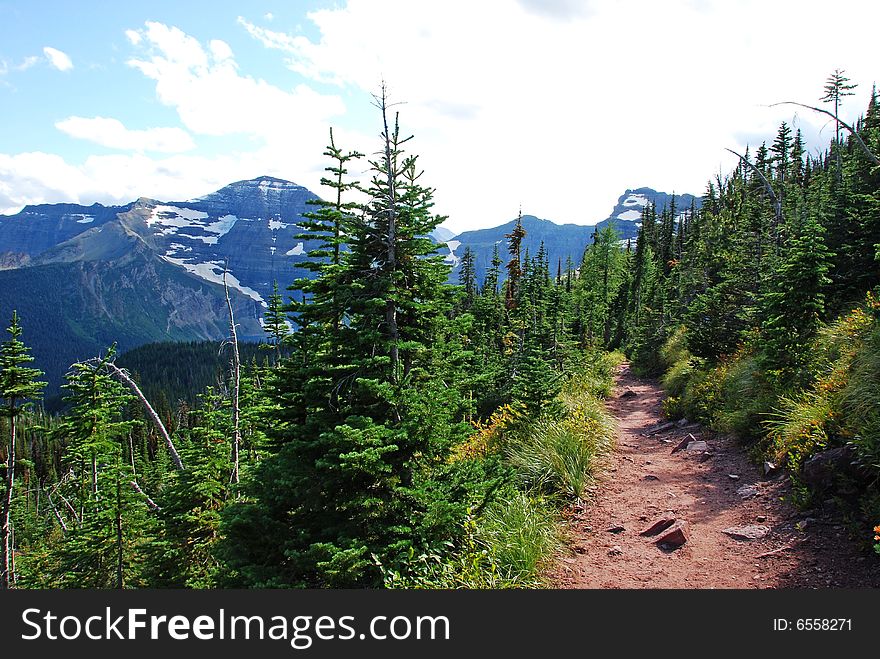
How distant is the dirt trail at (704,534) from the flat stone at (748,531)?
0.08m

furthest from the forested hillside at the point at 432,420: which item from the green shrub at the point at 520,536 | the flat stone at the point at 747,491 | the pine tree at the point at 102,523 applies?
the pine tree at the point at 102,523

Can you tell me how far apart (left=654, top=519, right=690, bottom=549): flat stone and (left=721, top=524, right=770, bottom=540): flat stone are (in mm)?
522

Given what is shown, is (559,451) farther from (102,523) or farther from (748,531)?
(102,523)

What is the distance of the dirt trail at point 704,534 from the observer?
17.3ft

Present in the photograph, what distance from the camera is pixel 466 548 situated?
6.36m

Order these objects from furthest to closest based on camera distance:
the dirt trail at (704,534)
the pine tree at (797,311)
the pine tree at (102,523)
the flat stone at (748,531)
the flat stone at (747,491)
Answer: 1. the pine tree at (102,523)
2. the pine tree at (797,311)
3. the flat stone at (747,491)
4. the flat stone at (748,531)
5. the dirt trail at (704,534)

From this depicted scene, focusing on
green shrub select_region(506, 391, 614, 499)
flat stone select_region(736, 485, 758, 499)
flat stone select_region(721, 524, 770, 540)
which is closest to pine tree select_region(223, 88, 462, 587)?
green shrub select_region(506, 391, 614, 499)

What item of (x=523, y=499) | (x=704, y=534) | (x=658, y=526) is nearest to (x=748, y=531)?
(x=704, y=534)

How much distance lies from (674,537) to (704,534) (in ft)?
1.47

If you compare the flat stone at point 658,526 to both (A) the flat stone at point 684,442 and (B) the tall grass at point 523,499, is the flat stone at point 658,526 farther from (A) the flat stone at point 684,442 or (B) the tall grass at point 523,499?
(A) the flat stone at point 684,442

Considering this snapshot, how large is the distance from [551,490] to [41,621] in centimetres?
681

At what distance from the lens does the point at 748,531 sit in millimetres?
6262

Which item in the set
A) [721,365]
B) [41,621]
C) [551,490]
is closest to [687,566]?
[551,490]

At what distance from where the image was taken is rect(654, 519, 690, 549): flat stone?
250 inches
